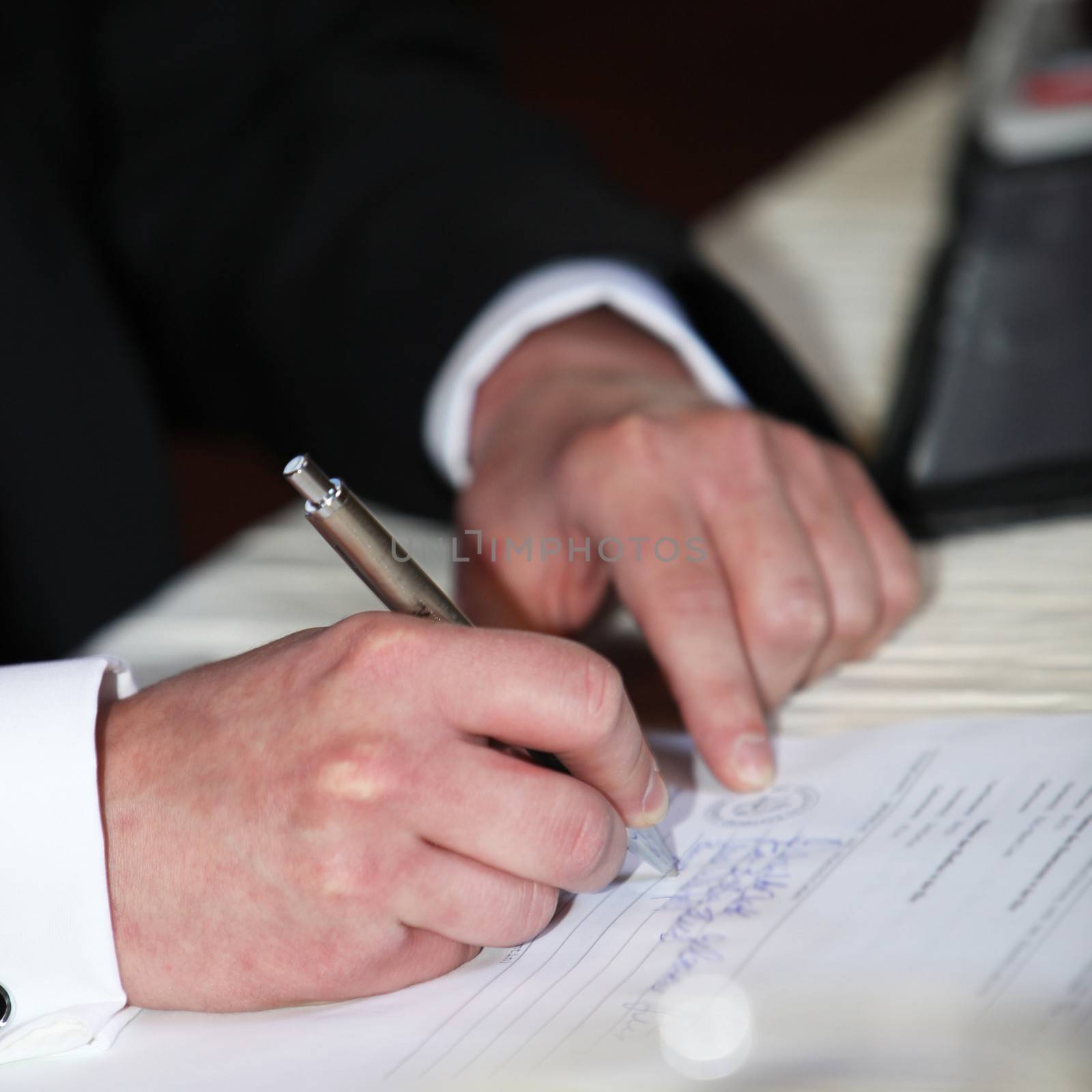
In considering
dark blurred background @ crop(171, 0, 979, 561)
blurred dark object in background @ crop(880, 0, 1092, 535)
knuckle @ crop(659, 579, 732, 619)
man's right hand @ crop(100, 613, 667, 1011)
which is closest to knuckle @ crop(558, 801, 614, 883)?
man's right hand @ crop(100, 613, 667, 1011)

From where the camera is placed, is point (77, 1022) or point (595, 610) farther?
point (595, 610)

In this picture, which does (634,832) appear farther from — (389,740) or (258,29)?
(258,29)

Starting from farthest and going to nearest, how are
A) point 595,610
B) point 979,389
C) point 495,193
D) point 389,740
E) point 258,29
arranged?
1. point 258,29
2. point 495,193
3. point 979,389
4. point 595,610
5. point 389,740

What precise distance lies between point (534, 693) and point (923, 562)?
12.3 inches

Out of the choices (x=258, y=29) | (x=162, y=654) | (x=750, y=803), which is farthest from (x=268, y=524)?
(x=258, y=29)

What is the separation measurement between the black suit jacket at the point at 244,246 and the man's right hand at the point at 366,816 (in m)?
0.36

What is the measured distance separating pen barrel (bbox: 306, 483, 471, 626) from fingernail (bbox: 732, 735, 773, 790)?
112mm

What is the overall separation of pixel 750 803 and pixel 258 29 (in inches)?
32.0

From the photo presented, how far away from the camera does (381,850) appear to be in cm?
34

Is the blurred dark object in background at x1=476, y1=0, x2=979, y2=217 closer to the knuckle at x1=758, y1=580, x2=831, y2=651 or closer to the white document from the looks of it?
the knuckle at x1=758, y1=580, x2=831, y2=651

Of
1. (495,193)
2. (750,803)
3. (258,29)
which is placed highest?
(258,29)

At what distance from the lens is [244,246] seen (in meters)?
0.95

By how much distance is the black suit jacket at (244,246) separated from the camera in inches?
31.4

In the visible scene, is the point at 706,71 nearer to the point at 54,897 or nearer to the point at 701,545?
the point at 701,545
